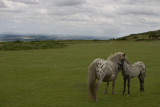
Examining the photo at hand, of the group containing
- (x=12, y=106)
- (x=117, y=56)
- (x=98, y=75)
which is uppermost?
(x=117, y=56)

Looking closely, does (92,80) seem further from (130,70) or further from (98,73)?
(130,70)

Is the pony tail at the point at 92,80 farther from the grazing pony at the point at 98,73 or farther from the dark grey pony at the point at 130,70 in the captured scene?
A: the dark grey pony at the point at 130,70

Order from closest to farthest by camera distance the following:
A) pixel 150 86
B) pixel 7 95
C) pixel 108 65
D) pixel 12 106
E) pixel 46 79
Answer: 1. pixel 12 106
2. pixel 108 65
3. pixel 7 95
4. pixel 150 86
5. pixel 46 79

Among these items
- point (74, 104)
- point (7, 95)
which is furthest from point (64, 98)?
point (7, 95)

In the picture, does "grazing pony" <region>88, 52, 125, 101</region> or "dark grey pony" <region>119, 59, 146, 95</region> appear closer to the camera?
"grazing pony" <region>88, 52, 125, 101</region>

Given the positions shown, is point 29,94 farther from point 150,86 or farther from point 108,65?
point 150,86

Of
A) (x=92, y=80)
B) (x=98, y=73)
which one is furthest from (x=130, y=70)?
(x=92, y=80)

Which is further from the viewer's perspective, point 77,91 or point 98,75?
point 77,91

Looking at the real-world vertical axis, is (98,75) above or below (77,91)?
above

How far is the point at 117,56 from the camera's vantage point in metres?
9.40

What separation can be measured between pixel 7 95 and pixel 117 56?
596 cm

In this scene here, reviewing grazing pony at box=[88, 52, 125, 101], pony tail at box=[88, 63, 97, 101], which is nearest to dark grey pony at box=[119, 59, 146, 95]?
grazing pony at box=[88, 52, 125, 101]

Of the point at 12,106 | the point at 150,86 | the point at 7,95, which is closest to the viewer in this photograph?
the point at 12,106

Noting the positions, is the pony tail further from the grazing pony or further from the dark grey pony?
the dark grey pony
